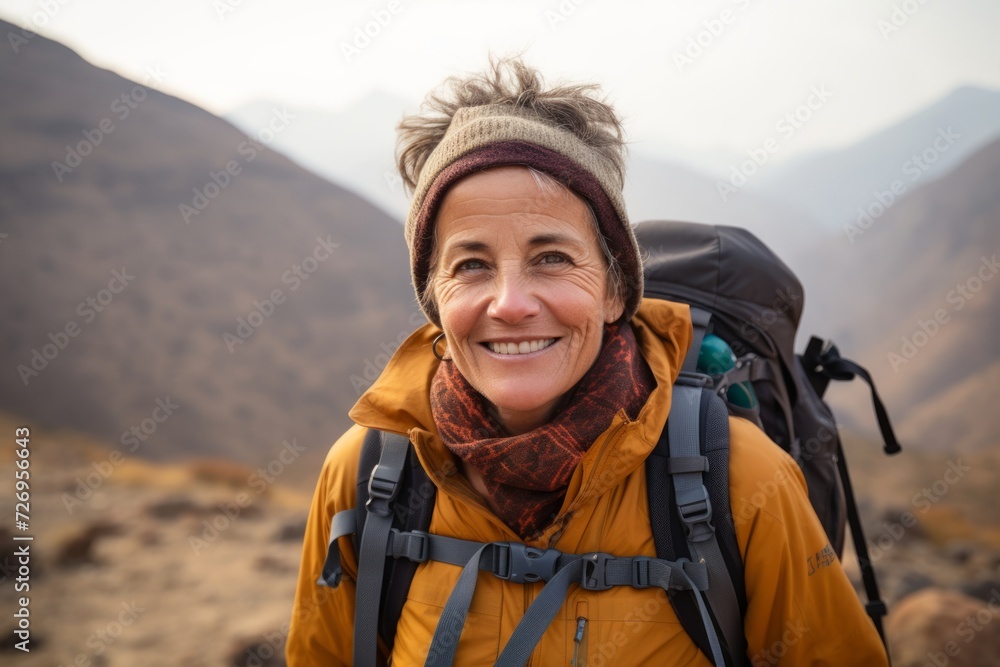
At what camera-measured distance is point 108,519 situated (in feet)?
24.7

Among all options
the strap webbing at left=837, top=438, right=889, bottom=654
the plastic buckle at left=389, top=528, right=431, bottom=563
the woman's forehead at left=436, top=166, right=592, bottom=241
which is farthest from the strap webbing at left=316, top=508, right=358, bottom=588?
the strap webbing at left=837, top=438, right=889, bottom=654

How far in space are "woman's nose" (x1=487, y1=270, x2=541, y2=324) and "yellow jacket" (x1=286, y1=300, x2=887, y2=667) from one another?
0.37 meters

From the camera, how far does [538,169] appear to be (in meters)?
1.71

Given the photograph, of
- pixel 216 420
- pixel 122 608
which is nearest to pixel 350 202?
pixel 216 420

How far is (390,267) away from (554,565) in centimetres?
1789

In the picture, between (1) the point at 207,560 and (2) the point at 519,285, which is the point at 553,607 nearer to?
(2) the point at 519,285

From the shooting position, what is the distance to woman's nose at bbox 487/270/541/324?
1.66 m

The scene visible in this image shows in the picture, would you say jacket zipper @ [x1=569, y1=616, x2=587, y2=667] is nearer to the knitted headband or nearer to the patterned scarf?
the patterned scarf

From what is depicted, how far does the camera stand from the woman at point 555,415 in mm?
1626

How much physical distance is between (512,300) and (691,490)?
66 centimetres

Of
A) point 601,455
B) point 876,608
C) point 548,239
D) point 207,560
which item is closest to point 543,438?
point 601,455

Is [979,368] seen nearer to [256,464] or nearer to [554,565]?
[256,464]

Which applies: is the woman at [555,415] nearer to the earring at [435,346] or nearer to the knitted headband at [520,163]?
the knitted headband at [520,163]

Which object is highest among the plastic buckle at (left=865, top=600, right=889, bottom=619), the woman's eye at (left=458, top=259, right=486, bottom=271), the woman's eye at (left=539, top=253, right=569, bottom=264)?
the woman's eye at (left=458, top=259, right=486, bottom=271)
